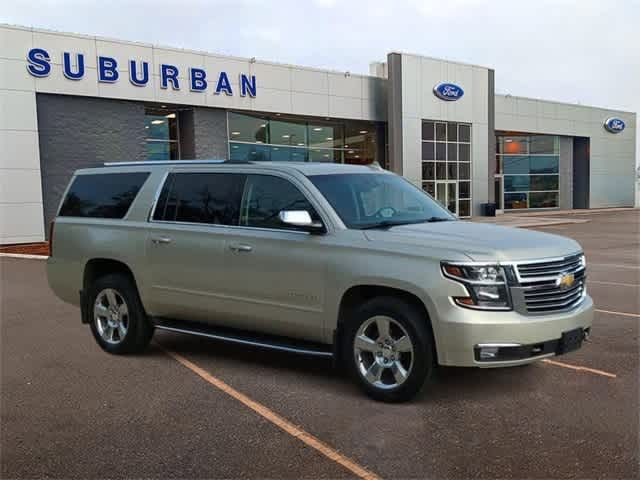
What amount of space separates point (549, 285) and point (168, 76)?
23906 mm

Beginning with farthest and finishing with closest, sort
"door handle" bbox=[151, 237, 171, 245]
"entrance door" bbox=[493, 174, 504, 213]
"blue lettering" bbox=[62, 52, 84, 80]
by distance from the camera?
"entrance door" bbox=[493, 174, 504, 213]
"blue lettering" bbox=[62, 52, 84, 80]
"door handle" bbox=[151, 237, 171, 245]

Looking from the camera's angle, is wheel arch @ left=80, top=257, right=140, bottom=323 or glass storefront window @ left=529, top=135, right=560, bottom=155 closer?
wheel arch @ left=80, top=257, right=140, bottom=323

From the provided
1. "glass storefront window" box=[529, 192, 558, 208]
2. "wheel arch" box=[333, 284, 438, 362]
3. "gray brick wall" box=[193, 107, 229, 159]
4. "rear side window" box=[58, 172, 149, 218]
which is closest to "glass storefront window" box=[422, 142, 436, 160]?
"gray brick wall" box=[193, 107, 229, 159]

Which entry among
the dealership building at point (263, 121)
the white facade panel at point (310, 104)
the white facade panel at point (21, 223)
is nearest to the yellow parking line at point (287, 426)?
the white facade panel at point (21, 223)

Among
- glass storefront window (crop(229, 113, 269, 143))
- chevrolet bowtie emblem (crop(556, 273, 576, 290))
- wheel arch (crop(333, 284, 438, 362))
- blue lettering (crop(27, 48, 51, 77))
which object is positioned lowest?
wheel arch (crop(333, 284, 438, 362))

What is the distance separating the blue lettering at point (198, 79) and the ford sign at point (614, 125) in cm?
3622

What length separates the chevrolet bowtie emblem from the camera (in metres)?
4.75

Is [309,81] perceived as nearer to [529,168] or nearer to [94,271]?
[529,168]

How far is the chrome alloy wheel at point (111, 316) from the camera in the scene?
21.7ft

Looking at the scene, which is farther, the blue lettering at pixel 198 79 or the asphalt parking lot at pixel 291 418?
the blue lettering at pixel 198 79

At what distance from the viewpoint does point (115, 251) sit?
659 cm

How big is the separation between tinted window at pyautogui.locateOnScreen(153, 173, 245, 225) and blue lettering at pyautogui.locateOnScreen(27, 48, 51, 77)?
62.9ft

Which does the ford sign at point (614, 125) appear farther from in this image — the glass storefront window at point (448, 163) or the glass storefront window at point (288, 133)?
the glass storefront window at point (288, 133)

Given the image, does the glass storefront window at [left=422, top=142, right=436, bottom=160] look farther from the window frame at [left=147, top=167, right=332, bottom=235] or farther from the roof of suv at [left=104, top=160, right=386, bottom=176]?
the window frame at [left=147, top=167, right=332, bottom=235]
